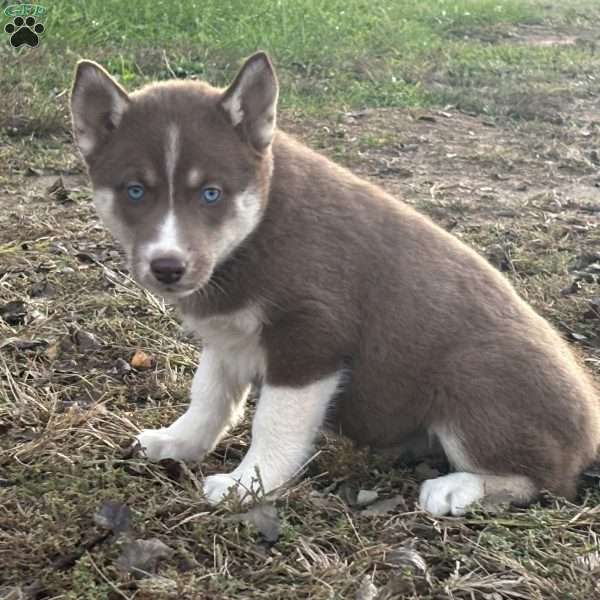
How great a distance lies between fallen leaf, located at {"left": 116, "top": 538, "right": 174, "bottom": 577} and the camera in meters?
3.11

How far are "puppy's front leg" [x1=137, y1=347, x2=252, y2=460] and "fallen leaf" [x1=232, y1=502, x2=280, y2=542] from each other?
2.13ft

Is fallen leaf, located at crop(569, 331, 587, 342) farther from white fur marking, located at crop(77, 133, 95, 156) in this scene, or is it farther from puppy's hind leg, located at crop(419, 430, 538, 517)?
white fur marking, located at crop(77, 133, 95, 156)

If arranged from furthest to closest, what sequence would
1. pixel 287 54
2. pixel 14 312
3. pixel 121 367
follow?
1. pixel 287 54
2. pixel 14 312
3. pixel 121 367

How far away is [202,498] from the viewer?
140 inches

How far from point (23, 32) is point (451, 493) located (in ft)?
26.1

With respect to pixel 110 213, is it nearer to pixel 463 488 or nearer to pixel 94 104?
pixel 94 104

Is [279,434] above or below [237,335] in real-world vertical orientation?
below

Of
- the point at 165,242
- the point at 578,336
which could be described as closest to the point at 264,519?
the point at 165,242

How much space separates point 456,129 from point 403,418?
6905 mm

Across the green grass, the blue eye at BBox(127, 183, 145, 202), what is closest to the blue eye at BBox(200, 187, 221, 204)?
the blue eye at BBox(127, 183, 145, 202)

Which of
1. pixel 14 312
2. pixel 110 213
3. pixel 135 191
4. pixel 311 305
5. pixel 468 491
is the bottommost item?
pixel 14 312

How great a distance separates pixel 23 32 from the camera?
32.5 ft

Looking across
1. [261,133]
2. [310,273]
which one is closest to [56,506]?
[310,273]

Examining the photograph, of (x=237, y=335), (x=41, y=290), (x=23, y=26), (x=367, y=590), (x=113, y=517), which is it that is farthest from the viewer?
(x=23, y=26)
